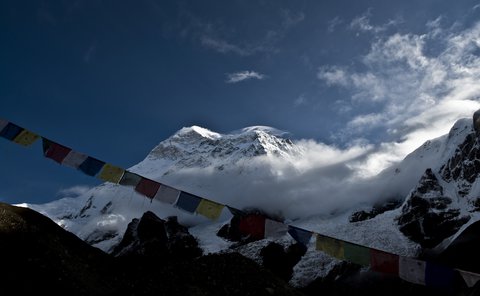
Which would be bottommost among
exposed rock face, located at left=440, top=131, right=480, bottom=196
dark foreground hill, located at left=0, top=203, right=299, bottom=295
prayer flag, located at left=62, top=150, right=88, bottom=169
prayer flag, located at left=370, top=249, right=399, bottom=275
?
dark foreground hill, located at left=0, top=203, right=299, bottom=295

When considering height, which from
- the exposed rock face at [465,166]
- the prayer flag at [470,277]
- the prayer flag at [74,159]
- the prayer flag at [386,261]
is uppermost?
the exposed rock face at [465,166]

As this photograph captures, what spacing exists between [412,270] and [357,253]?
8.44 ft

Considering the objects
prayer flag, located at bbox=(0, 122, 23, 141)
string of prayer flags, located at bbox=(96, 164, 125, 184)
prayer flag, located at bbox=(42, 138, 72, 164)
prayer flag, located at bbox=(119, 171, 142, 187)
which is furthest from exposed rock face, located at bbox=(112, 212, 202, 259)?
prayer flag, located at bbox=(119, 171, 142, 187)

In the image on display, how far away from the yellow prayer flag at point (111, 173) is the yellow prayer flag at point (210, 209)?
4.96 m

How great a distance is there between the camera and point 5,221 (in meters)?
25.2

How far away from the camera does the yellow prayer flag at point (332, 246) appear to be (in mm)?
21391

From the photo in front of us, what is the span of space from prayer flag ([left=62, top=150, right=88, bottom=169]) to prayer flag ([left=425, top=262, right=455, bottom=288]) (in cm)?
1825

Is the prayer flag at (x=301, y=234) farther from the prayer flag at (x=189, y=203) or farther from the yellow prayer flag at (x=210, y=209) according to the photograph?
the prayer flag at (x=189, y=203)

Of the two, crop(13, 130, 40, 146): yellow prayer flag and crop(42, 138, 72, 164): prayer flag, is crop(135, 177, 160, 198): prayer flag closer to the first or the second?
crop(42, 138, 72, 164): prayer flag

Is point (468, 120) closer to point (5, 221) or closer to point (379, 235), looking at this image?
point (379, 235)

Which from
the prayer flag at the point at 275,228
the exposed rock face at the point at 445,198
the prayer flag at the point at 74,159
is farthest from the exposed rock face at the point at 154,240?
the prayer flag at the point at 275,228

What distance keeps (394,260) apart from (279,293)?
226 inches

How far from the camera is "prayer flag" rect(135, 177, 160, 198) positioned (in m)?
22.9

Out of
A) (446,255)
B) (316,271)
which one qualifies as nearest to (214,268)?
(446,255)
